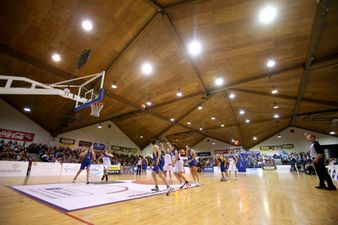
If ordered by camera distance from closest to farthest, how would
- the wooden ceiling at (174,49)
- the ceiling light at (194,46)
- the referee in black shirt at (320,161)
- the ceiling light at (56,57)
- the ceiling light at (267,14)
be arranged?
1. the referee in black shirt at (320,161)
2. the ceiling light at (267,14)
3. the wooden ceiling at (174,49)
4. the ceiling light at (194,46)
5. the ceiling light at (56,57)

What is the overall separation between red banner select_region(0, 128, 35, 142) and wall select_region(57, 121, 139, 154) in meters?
2.55

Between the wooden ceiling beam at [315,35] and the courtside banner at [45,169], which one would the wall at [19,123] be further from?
the wooden ceiling beam at [315,35]

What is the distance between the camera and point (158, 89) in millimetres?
12383

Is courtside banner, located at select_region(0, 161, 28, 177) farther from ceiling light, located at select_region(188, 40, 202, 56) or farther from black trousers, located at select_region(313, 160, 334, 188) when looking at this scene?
black trousers, located at select_region(313, 160, 334, 188)

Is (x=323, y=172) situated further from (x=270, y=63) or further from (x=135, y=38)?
(x=135, y=38)

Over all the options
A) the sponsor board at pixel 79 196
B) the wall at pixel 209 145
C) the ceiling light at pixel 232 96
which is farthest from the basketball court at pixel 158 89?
the wall at pixel 209 145

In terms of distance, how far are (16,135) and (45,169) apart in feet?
19.8

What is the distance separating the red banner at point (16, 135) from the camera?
1445cm

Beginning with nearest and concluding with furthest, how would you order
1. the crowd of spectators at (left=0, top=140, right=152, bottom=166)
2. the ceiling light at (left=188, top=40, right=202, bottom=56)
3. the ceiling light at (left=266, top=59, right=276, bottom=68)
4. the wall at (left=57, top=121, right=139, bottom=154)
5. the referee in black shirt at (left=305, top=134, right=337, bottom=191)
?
the referee in black shirt at (left=305, top=134, right=337, bottom=191) < the ceiling light at (left=188, top=40, right=202, bottom=56) < the ceiling light at (left=266, top=59, right=276, bottom=68) < the crowd of spectators at (left=0, top=140, right=152, bottom=166) < the wall at (left=57, top=121, right=139, bottom=154)

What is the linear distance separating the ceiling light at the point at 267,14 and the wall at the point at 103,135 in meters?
20.4

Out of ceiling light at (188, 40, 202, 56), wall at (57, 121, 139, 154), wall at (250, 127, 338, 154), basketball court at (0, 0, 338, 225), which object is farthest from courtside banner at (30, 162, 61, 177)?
wall at (250, 127, 338, 154)

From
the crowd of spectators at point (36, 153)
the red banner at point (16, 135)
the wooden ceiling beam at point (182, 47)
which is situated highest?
the wooden ceiling beam at point (182, 47)

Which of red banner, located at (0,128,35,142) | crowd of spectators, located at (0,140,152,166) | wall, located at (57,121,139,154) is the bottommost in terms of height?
crowd of spectators, located at (0,140,152,166)

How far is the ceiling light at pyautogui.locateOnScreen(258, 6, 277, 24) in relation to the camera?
630cm
